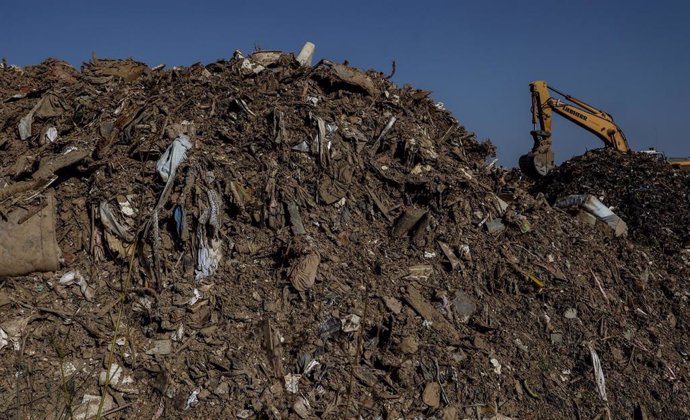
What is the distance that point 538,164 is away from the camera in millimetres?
12672

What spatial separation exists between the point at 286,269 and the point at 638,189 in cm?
813

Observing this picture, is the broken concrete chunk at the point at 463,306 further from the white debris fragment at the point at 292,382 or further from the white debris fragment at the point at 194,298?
the white debris fragment at the point at 194,298

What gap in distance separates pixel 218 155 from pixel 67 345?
225cm

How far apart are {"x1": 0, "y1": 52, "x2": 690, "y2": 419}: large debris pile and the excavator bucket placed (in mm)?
5858

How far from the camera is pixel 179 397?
427 cm

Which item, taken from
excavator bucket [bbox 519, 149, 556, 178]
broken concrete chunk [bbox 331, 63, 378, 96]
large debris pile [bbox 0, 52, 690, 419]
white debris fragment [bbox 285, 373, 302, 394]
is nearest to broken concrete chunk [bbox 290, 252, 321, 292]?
large debris pile [bbox 0, 52, 690, 419]

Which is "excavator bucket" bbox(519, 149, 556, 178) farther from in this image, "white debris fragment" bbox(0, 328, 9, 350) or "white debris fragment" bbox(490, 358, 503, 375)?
"white debris fragment" bbox(0, 328, 9, 350)

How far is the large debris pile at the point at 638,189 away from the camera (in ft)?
30.8

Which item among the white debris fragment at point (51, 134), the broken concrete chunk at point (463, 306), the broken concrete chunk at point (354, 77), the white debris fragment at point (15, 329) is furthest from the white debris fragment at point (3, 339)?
the broken concrete chunk at point (354, 77)

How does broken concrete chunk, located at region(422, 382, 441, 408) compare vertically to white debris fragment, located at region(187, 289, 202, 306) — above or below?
above

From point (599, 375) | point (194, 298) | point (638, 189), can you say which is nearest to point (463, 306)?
point (599, 375)

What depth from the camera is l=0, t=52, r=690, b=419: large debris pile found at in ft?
14.6

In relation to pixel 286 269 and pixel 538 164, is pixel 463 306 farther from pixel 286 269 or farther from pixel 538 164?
pixel 538 164

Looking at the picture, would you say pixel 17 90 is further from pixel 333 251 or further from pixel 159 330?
pixel 333 251
